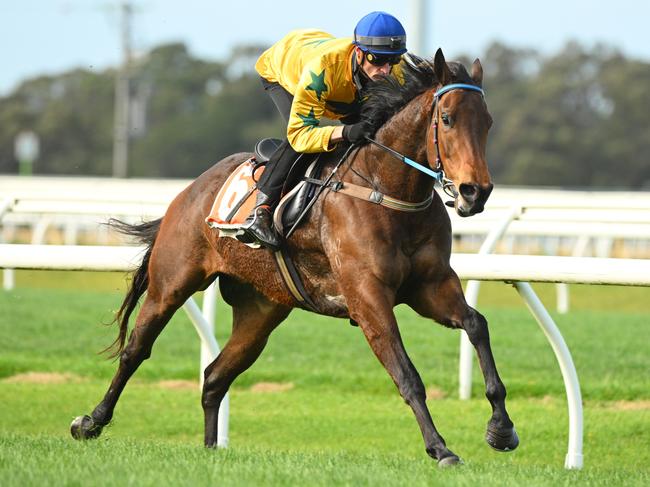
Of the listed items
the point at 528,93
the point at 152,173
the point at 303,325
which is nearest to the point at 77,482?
the point at 303,325

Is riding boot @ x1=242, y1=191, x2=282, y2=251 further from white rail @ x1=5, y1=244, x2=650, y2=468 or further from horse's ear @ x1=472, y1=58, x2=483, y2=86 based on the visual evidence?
horse's ear @ x1=472, y1=58, x2=483, y2=86

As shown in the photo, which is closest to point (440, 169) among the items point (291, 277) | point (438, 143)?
point (438, 143)

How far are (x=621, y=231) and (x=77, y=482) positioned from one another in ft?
14.0

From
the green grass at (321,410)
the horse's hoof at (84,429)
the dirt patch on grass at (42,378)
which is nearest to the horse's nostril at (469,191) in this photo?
the green grass at (321,410)

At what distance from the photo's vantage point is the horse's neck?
495cm

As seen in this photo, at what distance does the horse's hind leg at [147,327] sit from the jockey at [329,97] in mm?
736

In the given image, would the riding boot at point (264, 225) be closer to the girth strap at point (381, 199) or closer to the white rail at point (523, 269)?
the girth strap at point (381, 199)

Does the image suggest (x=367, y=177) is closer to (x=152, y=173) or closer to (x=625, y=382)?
(x=625, y=382)

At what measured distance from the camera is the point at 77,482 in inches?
153

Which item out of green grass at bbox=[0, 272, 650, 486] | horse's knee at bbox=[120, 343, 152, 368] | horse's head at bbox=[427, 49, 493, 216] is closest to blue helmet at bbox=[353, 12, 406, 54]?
horse's head at bbox=[427, 49, 493, 216]

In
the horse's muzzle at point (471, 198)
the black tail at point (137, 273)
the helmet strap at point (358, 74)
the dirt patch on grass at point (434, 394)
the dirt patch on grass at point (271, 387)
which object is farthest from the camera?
the dirt patch on grass at point (271, 387)

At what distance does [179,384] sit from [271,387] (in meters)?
0.64

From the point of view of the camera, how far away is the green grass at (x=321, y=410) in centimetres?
419

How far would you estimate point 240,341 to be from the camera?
5.99 metres
